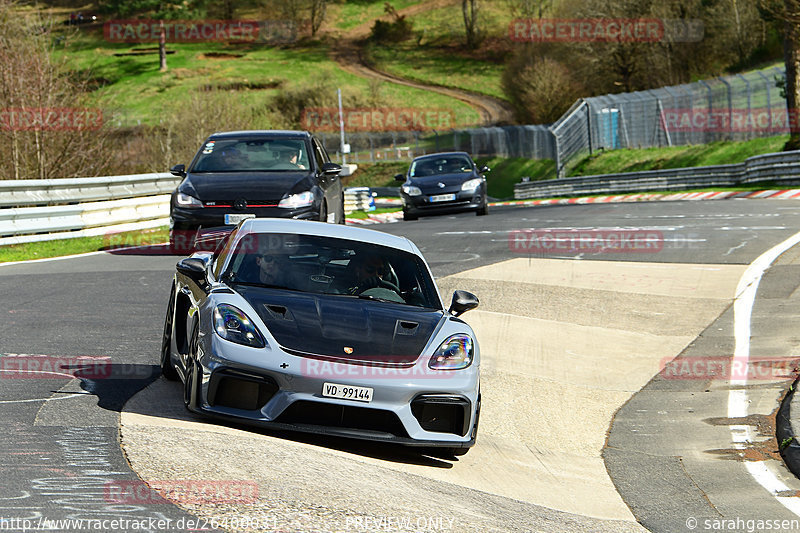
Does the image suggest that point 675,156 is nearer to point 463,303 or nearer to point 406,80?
point 463,303

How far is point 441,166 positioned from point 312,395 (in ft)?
65.3

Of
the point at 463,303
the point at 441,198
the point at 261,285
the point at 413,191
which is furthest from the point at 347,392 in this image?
the point at 413,191

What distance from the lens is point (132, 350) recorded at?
9.37 m

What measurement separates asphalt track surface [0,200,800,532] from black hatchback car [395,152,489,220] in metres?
7.59

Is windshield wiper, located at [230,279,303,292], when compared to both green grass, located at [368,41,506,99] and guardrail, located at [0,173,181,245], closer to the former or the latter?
guardrail, located at [0,173,181,245]

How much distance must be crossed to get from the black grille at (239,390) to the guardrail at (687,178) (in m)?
26.3

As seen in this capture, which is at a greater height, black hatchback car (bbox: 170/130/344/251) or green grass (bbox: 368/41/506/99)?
black hatchback car (bbox: 170/130/344/251)

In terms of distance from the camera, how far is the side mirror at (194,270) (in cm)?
749

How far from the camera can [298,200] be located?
14.7 metres

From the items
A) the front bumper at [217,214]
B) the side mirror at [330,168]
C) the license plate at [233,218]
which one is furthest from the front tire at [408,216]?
the license plate at [233,218]

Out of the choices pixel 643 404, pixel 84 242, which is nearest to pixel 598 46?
pixel 84 242

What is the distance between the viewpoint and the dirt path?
9644cm

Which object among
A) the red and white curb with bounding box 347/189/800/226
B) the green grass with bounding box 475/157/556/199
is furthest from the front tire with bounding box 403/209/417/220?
the green grass with bounding box 475/157/556/199

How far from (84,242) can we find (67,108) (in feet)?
22.9
